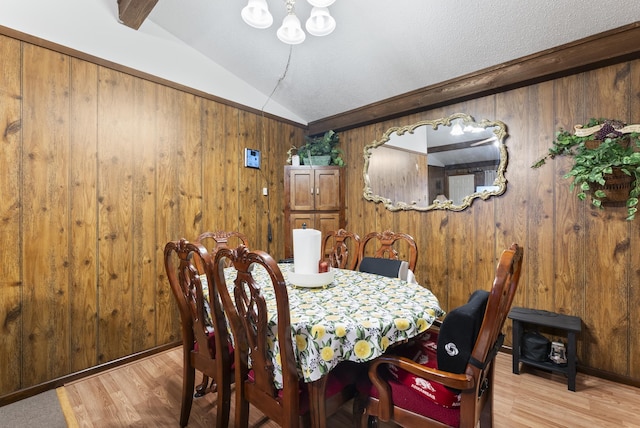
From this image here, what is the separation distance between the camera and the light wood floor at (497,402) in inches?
70.0

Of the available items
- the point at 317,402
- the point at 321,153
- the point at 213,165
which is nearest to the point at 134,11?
the point at 213,165

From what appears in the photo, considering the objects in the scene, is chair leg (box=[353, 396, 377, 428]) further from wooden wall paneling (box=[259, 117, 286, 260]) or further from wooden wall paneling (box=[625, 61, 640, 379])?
wooden wall paneling (box=[259, 117, 286, 260])

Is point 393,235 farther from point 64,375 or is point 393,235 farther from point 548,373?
point 64,375

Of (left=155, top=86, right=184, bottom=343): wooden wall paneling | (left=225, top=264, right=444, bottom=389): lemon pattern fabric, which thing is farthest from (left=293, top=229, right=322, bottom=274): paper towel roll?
(left=155, top=86, right=184, bottom=343): wooden wall paneling

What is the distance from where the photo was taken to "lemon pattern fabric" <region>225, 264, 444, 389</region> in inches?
46.0

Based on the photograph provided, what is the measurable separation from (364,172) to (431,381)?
8.61 feet

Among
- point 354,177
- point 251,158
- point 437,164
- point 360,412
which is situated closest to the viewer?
point 360,412

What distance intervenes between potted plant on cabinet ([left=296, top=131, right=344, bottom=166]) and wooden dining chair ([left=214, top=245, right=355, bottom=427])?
2.50 m

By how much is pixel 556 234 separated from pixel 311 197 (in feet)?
7.57

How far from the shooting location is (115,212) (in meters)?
2.45

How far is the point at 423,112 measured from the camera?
122 inches

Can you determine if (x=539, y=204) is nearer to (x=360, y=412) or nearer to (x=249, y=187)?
(x=360, y=412)

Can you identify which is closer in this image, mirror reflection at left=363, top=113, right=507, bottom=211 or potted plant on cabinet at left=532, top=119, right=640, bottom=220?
potted plant on cabinet at left=532, top=119, right=640, bottom=220

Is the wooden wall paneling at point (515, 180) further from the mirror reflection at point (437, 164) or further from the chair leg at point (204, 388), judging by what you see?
the chair leg at point (204, 388)
